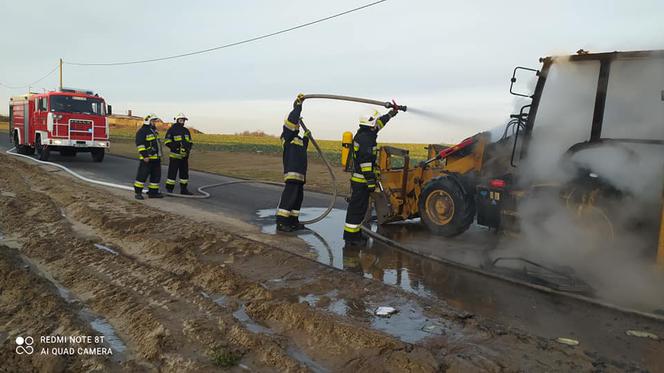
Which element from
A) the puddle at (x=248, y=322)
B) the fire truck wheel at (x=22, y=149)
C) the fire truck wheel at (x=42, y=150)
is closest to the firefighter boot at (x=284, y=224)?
the puddle at (x=248, y=322)

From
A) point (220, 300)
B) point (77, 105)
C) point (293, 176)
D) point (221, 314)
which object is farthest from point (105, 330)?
point (77, 105)

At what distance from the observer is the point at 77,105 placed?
19.0m


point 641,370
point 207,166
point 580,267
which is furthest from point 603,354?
point 207,166

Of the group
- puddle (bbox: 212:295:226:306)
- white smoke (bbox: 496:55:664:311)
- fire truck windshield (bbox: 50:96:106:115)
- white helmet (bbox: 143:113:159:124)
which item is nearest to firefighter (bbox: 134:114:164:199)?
white helmet (bbox: 143:113:159:124)

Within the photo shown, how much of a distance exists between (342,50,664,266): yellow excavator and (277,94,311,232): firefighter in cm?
194

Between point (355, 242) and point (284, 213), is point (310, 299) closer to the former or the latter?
point (355, 242)

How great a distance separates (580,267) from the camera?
555 cm

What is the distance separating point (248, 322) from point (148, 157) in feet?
24.6

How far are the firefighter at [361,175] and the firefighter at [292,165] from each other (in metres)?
1.13

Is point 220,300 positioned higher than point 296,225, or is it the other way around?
point 296,225

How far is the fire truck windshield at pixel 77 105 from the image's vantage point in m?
18.6

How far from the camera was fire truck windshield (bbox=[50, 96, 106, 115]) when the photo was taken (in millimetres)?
18625

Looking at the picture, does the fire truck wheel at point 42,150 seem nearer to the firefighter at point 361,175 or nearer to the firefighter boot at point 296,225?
the firefighter boot at point 296,225

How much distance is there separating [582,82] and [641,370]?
3184 mm
